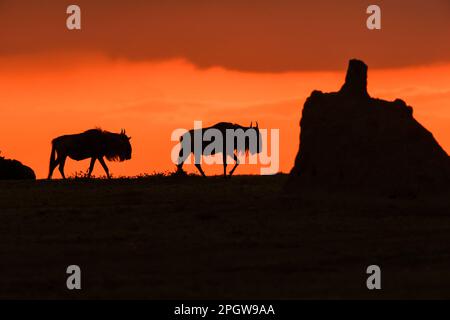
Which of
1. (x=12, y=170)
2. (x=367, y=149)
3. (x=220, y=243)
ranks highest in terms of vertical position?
(x=12, y=170)

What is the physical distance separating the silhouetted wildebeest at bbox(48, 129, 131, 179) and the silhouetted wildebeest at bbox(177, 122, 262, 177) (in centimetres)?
236

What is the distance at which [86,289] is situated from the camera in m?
20.5

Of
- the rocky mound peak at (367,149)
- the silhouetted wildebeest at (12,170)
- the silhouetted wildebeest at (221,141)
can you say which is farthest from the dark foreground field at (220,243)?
the silhouetted wildebeest at (12,170)

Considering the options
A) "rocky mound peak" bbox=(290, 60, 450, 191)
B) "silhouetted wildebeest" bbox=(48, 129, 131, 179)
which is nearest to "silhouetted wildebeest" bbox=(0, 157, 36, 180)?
"silhouetted wildebeest" bbox=(48, 129, 131, 179)

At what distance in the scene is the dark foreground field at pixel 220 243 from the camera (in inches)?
811

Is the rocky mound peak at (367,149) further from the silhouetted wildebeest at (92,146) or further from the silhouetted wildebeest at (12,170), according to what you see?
the silhouetted wildebeest at (12,170)

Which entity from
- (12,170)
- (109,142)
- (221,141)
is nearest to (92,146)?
(109,142)

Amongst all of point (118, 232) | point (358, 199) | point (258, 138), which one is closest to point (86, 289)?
point (118, 232)

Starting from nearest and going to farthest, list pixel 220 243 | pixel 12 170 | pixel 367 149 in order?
pixel 220 243
pixel 367 149
pixel 12 170

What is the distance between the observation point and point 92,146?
149 ft

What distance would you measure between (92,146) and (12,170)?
8319mm

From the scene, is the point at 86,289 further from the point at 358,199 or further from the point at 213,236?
the point at 358,199

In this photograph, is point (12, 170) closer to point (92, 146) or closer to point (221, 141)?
point (92, 146)
